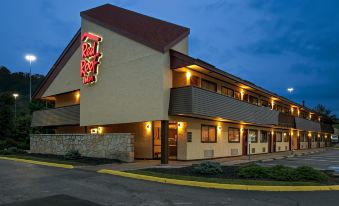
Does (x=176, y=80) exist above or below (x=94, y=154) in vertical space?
above

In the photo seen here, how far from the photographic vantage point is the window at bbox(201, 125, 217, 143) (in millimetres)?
24552

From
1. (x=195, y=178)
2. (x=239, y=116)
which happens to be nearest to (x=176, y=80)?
(x=239, y=116)

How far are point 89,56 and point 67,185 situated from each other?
1592cm

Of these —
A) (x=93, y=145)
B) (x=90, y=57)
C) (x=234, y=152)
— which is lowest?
(x=234, y=152)

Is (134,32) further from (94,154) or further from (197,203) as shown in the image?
(197,203)

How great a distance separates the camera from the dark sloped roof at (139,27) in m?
21.7

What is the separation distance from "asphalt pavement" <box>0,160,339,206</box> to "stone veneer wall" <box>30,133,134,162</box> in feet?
24.9

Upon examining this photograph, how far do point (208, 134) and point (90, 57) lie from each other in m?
11.1

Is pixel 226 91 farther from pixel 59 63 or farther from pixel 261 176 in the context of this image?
pixel 59 63

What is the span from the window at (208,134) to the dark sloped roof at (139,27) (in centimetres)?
693

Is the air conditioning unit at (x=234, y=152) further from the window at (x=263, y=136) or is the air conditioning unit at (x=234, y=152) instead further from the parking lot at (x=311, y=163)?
the window at (x=263, y=136)

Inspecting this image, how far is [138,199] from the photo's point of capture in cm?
974

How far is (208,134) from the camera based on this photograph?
2517cm

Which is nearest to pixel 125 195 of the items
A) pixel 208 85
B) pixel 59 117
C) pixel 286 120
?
pixel 208 85
